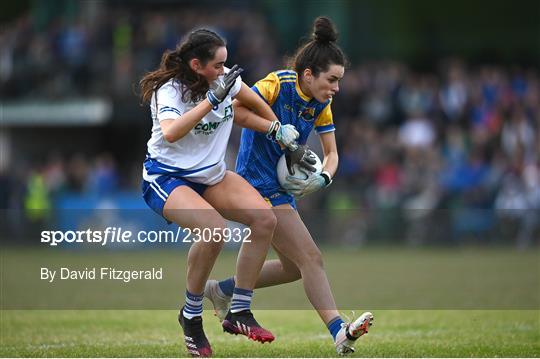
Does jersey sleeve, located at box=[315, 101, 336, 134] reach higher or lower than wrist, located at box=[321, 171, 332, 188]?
higher

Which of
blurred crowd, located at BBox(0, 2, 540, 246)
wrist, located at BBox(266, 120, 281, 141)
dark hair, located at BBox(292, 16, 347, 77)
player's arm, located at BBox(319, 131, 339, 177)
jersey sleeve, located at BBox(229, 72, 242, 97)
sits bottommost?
blurred crowd, located at BBox(0, 2, 540, 246)

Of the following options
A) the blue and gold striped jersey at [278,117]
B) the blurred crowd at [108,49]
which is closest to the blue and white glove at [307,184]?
the blue and gold striped jersey at [278,117]

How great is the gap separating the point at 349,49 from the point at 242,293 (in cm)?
1716

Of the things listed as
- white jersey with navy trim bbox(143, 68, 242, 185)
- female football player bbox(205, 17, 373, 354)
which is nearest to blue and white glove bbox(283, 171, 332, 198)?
female football player bbox(205, 17, 373, 354)

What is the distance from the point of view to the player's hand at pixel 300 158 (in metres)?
7.09

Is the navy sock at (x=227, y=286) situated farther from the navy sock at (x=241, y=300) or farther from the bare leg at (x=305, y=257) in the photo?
the bare leg at (x=305, y=257)

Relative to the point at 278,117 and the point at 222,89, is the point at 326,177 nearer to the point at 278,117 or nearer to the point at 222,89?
the point at 278,117

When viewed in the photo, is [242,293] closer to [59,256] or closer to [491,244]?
[59,256]

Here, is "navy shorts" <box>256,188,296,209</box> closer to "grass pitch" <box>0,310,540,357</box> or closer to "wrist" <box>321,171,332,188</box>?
"wrist" <box>321,171,332,188</box>

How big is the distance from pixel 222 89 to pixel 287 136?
2.03ft

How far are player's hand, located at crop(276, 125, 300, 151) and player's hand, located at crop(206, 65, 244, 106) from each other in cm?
51

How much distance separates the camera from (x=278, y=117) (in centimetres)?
729

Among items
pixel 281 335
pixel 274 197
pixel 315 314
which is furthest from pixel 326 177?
pixel 315 314

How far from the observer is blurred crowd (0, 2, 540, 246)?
19.0 m
